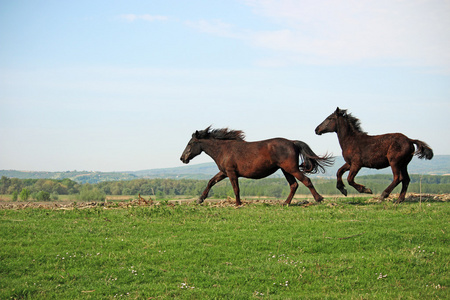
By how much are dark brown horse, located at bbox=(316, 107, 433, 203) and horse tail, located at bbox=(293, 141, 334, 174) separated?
86cm

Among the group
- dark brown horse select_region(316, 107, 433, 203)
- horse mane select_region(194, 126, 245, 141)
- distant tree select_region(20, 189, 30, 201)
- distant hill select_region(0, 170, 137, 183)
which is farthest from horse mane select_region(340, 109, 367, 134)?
distant hill select_region(0, 170, 137, 183)

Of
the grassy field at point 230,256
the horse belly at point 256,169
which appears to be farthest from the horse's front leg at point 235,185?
the grassy field at point 230,256

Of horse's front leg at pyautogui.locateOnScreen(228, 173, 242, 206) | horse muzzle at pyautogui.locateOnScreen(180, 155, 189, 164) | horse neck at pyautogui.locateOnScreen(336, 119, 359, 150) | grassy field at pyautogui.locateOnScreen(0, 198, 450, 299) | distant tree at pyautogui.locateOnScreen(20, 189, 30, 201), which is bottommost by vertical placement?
grassy field at pyautogui.locateOnScreen(0, 198, 450, 299)

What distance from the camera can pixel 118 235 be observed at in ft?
39.3

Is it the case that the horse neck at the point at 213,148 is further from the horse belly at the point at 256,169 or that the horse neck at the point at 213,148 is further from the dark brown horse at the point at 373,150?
the dark brown horse at the point at 373,150

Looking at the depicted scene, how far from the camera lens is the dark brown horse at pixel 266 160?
54.2 ft

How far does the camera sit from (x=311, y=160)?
16703 millimetres

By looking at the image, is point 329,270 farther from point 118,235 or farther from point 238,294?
point 118,235

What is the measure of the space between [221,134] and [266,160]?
290 cm

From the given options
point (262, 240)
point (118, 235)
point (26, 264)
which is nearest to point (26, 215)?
point (118, 235)

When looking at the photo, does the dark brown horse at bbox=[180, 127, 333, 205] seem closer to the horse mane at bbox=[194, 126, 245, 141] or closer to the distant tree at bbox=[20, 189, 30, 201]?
the horse mane at bbox=[194, 126, 245, 141]

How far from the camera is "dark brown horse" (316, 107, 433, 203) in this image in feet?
52.5

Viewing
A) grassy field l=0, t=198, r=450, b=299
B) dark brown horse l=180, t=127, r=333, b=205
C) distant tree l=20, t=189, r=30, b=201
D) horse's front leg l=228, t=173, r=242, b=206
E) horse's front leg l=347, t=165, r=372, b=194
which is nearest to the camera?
grassy field l=0, t=198, r=450, b=299

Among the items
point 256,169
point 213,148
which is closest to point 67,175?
point 213,148
